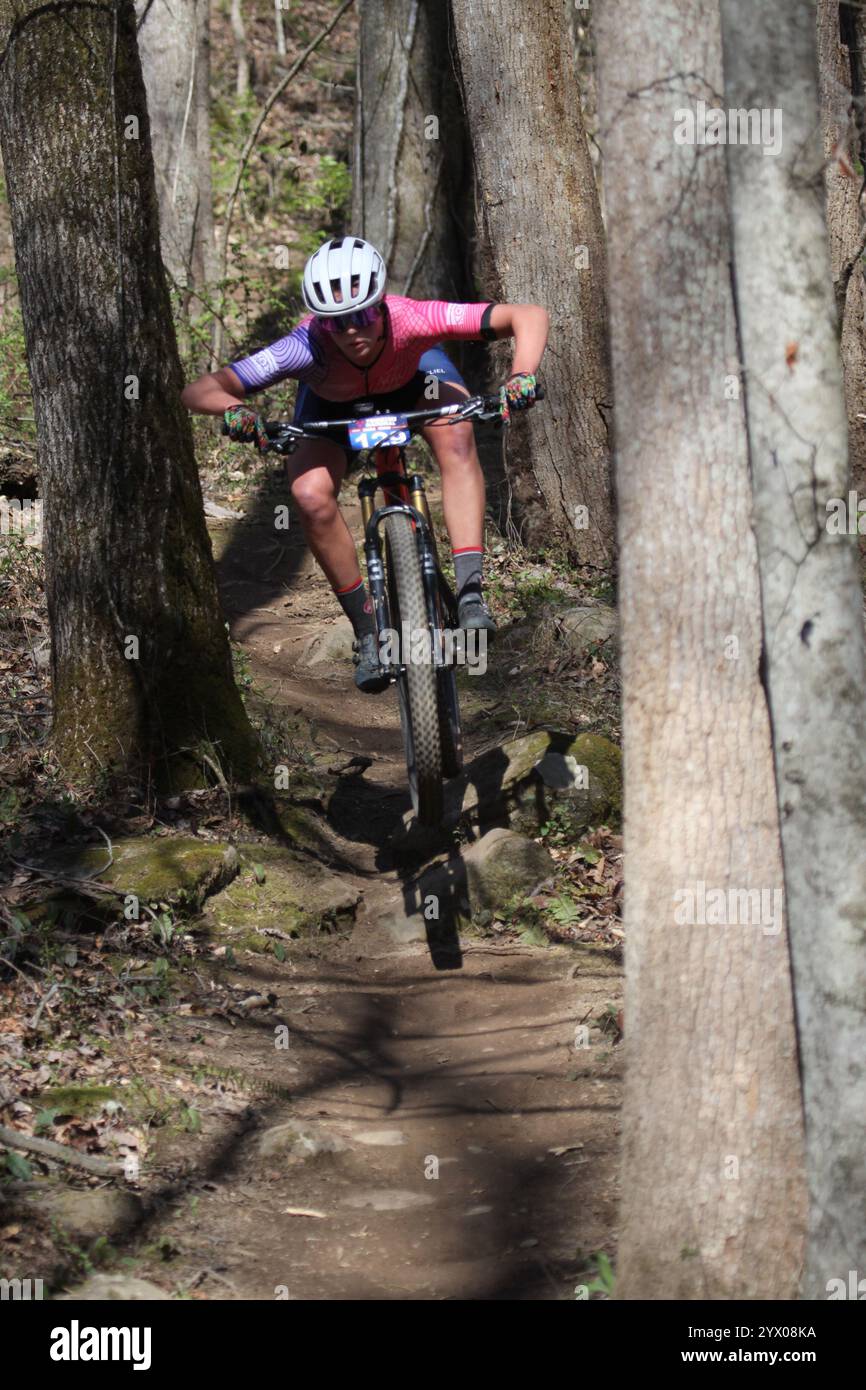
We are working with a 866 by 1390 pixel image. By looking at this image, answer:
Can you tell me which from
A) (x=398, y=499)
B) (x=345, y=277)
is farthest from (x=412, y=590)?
(x=345, y=277)

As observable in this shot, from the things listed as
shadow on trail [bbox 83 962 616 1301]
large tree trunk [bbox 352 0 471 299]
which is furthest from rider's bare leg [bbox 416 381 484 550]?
large tree trunk [bbox 352 0 471 299]

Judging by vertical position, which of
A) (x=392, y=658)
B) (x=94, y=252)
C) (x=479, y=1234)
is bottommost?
(x=479, y=1234)

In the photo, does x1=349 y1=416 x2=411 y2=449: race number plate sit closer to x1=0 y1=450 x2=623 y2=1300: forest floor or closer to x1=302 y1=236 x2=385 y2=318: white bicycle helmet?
x1=302 y1=236 x2=385 y2=318: white bicycle helmet

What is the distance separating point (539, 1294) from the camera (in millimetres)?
3771

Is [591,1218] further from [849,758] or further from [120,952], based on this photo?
[120,952]

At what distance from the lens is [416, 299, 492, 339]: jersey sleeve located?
582 cm

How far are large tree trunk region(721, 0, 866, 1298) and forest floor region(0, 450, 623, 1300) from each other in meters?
1.07

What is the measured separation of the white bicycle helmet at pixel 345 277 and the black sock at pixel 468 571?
1165 mm

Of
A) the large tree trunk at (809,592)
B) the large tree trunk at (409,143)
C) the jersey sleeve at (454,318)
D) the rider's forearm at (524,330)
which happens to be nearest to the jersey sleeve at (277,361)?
the jersey sleeve at (454,318)

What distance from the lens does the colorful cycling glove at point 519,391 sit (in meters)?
5.54

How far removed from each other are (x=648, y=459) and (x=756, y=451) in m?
0.30

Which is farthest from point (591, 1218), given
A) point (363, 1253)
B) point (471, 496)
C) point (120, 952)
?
point (471, 496)

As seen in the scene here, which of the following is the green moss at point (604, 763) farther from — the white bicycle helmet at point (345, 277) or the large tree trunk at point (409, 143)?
the large tree trunk at point (409, 143)

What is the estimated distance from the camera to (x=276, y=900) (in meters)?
6.19
